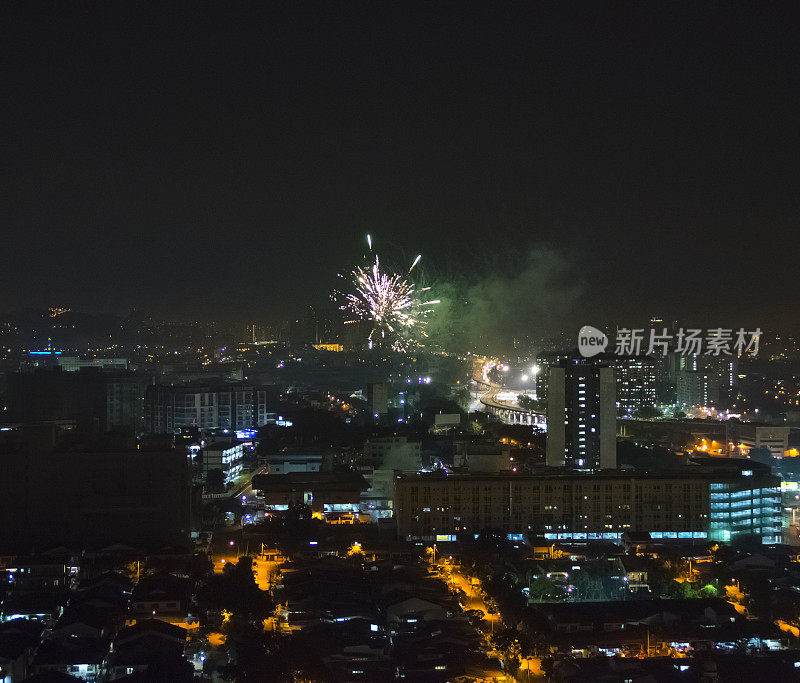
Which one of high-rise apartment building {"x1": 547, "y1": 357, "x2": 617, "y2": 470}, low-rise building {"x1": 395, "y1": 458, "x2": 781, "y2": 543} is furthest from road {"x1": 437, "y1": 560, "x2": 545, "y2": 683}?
high-rise apartment building {"x1": 547, "y1": 357, "x2": 617, "y2": 470}

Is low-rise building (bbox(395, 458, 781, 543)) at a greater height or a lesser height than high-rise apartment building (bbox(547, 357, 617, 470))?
lesser

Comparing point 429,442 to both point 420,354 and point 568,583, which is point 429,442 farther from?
point 420,354

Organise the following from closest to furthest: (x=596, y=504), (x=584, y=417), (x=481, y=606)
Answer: (x=481, y=606) < (x=596, y=504) < (x=584, y=417)

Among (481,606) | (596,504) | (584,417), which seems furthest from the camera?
(584,417)

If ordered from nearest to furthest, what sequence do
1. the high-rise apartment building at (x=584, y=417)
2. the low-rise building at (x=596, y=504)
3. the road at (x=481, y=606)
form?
1. the road at (x=481, y=606)
2. the low-rise building at (x=596, y=504)
3. the high-rise apartment building at (x=584, y=417)

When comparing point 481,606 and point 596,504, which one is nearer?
point 481,606

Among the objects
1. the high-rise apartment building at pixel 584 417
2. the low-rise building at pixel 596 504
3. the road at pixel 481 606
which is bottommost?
the road at pixel 481 606

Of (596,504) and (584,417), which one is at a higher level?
(584,417)

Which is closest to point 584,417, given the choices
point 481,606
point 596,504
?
point 596,504

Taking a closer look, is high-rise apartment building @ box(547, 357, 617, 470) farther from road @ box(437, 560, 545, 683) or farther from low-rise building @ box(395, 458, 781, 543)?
road @ box(437, 560, 545, 683)

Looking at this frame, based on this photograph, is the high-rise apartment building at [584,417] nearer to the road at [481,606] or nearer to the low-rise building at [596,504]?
the low-rise building at [596,504]

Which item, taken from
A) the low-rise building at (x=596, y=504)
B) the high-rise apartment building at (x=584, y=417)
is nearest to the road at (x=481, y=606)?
the low-rise building at (x=596, y=504)

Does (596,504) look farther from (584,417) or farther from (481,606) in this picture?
(481,606)
